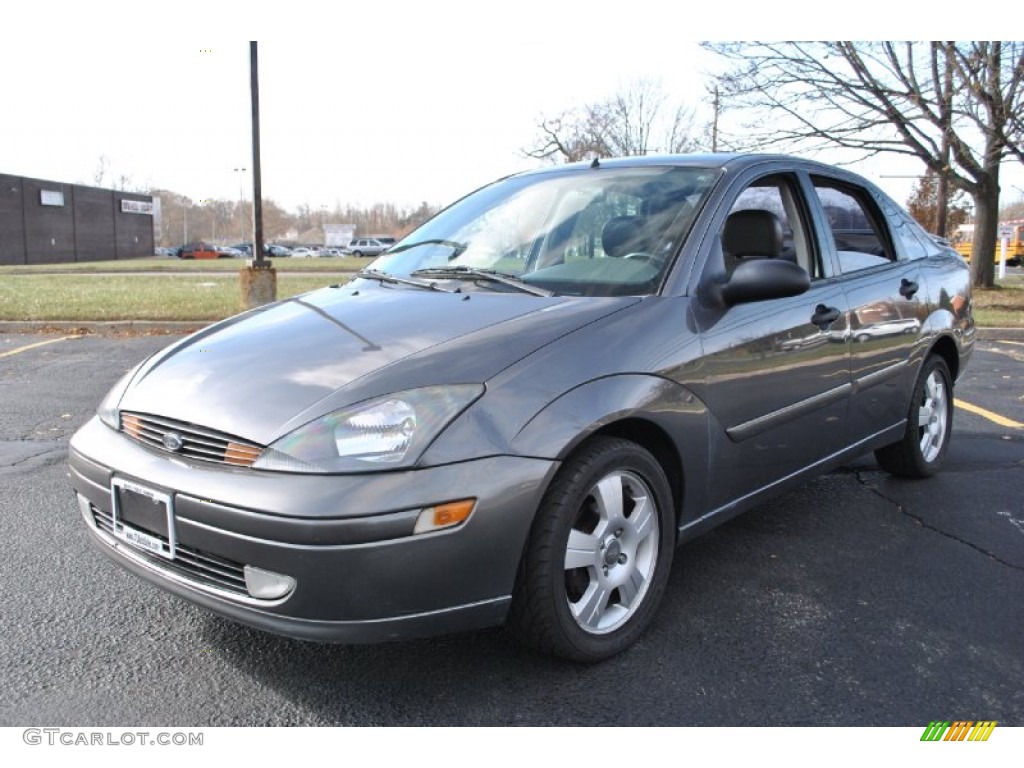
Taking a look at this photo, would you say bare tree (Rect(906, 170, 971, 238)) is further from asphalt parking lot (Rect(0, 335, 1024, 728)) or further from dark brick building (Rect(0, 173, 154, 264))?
dark brick building (Rect(0, 173, 154, 264))

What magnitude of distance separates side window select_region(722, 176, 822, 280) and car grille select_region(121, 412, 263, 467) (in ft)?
6.19

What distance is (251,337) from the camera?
9.29 feet

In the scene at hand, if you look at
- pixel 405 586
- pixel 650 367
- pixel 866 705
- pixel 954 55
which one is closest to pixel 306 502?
pixel 405 586

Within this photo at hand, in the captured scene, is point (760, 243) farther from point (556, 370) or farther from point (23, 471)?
point (23, 471)

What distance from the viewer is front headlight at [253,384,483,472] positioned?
213 cm

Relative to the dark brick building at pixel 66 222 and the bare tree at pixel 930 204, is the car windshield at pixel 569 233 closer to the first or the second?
the bare tree at pixel 930 204

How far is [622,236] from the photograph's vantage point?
3.18 meters

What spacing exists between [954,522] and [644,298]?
88.0 inches

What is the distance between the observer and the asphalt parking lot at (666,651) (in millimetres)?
2330

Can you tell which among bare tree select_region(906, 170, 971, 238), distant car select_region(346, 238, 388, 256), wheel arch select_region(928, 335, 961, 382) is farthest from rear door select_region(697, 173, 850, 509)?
distant car select_region(346, 238, 388, 256)

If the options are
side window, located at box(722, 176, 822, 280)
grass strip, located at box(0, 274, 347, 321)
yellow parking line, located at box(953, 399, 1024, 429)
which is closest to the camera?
side window, located at box(722, 176, 822, 280)
